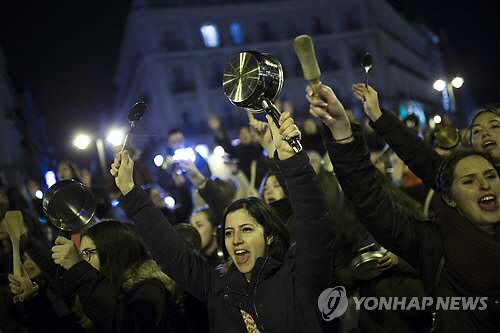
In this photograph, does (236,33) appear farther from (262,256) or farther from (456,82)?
(262,256)

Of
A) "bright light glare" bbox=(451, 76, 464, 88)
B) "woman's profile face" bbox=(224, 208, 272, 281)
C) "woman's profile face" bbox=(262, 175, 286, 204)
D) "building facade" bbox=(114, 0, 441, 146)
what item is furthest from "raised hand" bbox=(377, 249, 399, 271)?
"building facade" bbox=(114, 0, 441, 146)

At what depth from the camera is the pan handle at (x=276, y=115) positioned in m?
2.59

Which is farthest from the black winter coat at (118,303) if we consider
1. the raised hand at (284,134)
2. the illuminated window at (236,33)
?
the illuminated window at (236,33)

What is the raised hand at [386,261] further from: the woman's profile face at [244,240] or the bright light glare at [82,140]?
the bright light glare at [82,140]

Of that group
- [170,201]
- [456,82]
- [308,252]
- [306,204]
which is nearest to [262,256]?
[308,252]

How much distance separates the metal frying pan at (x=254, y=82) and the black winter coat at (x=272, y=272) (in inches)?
14.4

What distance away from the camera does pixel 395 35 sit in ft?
202

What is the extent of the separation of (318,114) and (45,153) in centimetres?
7112

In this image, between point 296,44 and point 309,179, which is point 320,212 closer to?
point 309,179

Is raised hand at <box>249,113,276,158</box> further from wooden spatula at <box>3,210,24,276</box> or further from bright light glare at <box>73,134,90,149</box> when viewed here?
bright light glare at <box>73,134,90,149</box>

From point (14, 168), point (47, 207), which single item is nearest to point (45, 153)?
point (14, 168)

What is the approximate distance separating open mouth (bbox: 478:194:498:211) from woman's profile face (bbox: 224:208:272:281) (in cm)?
121

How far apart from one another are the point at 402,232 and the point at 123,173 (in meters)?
1.60

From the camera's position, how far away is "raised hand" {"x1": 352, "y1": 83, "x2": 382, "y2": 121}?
3.66 metres
